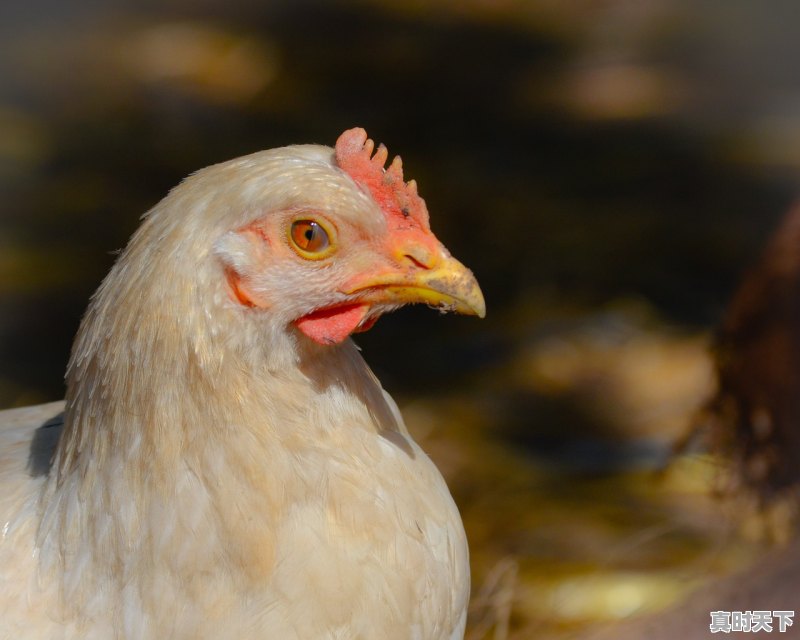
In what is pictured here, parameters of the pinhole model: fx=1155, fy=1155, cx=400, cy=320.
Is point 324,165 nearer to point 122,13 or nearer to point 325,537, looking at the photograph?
point 325,537

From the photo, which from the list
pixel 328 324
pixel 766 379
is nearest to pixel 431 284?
pixel 328 324

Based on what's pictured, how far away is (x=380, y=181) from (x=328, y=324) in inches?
9.3

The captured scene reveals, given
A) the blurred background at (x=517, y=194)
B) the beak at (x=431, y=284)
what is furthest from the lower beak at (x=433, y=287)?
the blurred background at (x=517, y=194)

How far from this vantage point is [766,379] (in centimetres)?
329

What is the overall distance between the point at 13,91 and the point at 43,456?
3663 mm

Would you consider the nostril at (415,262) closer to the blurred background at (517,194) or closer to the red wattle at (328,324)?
the red wattle at (328,324)

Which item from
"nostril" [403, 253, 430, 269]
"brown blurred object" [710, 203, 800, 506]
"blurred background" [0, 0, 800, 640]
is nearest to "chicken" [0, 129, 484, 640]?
"nostril" [403, 253, 430, 269]

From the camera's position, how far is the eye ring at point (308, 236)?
1.73 m

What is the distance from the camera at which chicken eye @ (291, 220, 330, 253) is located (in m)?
1.73

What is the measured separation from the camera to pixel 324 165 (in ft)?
5.79

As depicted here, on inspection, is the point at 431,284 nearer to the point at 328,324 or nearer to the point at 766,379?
the point at 328,324

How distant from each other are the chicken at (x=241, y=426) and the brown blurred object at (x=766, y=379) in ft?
5.58

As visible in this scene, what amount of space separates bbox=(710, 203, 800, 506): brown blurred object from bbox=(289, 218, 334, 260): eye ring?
190 cm

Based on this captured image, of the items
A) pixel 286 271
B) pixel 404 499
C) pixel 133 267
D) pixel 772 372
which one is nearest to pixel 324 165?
pixel 286 271
